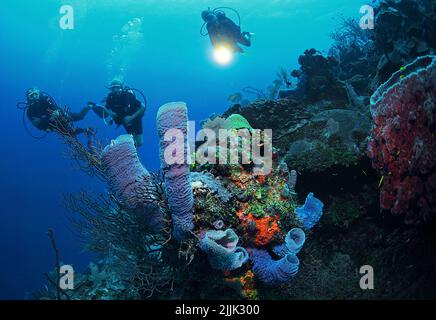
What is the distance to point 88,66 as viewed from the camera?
6731 cm

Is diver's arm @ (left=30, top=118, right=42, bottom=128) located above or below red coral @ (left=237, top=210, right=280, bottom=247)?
above

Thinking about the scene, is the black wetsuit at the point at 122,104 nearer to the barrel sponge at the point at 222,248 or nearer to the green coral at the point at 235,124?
the green coral at the point at 235,124

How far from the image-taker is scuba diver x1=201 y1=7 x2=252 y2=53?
29.4 feet

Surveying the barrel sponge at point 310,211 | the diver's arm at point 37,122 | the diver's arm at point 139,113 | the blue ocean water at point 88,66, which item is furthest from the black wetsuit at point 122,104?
the blue ocean water at point 88,66

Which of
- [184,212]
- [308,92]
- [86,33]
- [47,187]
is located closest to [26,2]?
[86,33]

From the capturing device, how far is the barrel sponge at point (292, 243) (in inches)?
128

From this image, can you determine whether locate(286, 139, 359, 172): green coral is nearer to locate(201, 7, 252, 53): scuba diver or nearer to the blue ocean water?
locate(201, 7, 252, 53): scuba diver

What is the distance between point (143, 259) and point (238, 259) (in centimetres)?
141

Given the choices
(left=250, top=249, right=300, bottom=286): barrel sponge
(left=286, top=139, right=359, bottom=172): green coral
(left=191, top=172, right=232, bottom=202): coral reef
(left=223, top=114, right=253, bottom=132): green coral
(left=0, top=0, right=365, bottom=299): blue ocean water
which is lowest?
(left=250, top=249, right=300, bottom=286): barrel sponge

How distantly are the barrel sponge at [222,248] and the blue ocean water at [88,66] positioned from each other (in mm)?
23714

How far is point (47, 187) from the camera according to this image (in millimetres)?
50781

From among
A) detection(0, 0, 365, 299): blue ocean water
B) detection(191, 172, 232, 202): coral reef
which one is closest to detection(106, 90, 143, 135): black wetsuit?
detection(191, 172, 232, 202): coral reef

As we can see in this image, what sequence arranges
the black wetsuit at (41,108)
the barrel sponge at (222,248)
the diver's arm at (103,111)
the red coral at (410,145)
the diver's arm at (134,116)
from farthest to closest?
the black wetsuit at (41,108) → the diver's arm at (134,116) → the diver's arm at (103,111) → the red coral at (410,145) → the barrel sponge at (222,248)

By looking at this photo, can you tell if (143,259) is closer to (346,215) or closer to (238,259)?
(238,259)
